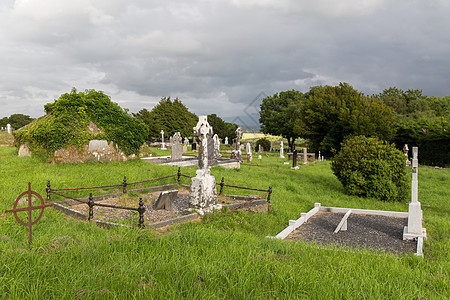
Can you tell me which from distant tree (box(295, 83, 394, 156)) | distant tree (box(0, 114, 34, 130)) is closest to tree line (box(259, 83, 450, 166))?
distant tree (box(295, 83, 394, 156))

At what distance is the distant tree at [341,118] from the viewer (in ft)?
109

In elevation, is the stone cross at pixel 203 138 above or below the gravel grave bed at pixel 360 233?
above

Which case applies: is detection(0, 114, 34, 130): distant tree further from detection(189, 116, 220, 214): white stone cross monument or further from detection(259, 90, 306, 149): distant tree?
detection(189, 116, 220, 214): white stone cross monument

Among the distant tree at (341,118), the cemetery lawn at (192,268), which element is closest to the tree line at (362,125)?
the distant tree at (341,118)

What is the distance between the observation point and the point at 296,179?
18.0m

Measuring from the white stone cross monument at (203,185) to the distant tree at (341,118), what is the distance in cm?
2745

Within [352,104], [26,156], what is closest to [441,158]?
[352,104]

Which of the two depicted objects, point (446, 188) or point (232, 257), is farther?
point (446, 188)

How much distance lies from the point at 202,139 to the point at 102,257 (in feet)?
18.8

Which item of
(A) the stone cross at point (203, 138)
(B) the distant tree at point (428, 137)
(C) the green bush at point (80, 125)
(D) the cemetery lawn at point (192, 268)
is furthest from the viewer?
(B) the distant tree at point (428, 137)

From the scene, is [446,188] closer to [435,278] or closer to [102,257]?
[435,278]

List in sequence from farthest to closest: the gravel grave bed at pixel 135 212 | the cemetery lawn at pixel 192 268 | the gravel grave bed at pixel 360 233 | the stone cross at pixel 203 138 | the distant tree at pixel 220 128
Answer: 1. the distant tree at pixel 220 128
2. the stone cross at pixel 203 138
3. the gravel grave bed at pixel 135 212
4. the gravel grave bed at pixel 360 233
5. the cemetery lawn at pixel 192 268

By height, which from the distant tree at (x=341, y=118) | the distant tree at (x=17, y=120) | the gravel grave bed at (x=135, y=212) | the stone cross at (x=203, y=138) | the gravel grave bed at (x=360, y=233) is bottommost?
the gravel grave bed at (x=360, y=233)

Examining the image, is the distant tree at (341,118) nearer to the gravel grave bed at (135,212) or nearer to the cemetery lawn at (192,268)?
the gravel grave bed at (135,212)
